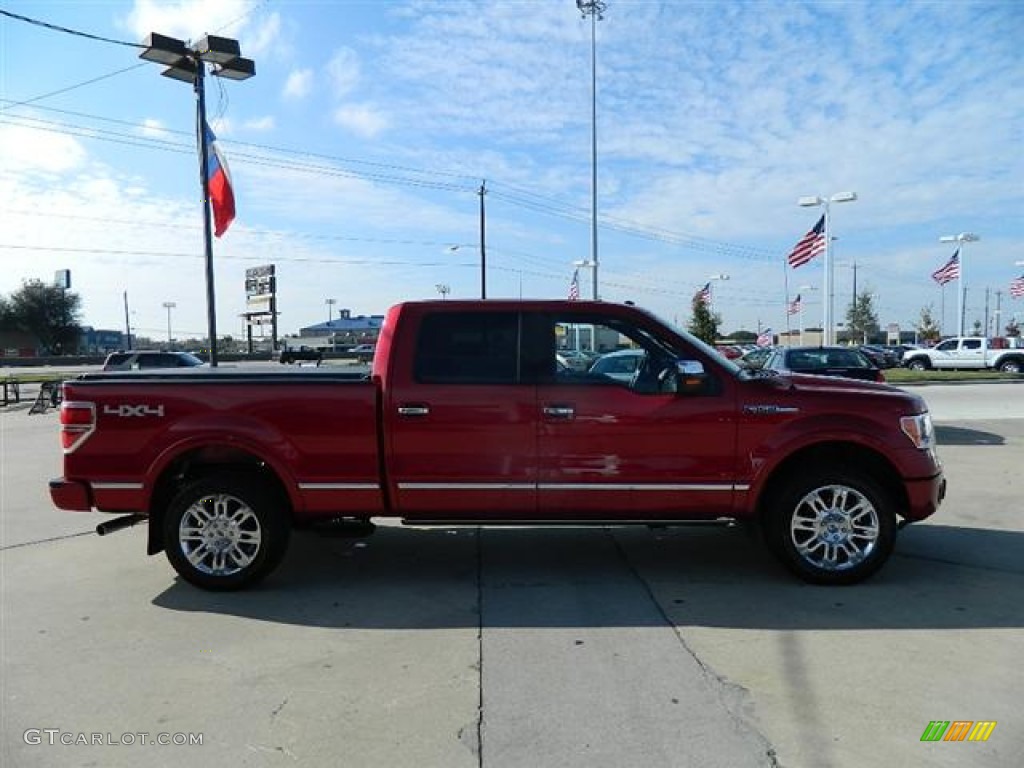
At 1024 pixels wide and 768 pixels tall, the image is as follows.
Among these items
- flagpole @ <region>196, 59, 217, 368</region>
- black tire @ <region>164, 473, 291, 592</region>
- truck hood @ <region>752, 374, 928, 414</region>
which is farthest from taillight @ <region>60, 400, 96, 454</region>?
flagpole @ <region>196, 59, 217, 368</region>

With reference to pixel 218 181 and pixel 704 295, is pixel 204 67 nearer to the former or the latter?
pixel 218 181

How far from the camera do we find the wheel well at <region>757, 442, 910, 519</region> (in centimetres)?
523

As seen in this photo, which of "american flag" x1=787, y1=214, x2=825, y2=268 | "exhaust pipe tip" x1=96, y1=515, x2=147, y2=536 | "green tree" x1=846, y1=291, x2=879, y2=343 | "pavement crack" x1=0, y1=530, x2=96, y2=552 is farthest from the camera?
"green tree" x1=846, y1=291, x2=879, y2=343

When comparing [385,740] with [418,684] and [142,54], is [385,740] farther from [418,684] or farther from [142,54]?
[142,54]

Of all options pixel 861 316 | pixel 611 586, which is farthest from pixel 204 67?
pixel 861 316

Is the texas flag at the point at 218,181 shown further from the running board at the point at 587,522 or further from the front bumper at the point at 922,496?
the front bumper at the point at 922,496

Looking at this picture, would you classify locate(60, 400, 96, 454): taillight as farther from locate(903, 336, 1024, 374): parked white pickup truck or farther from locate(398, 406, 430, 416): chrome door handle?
locate(903, 336, 1024, 374): parked white pickup truck

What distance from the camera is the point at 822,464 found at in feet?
17.2

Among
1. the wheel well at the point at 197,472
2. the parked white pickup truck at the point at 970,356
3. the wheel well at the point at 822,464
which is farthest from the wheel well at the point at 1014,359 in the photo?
the wheel well at the point at 197,472

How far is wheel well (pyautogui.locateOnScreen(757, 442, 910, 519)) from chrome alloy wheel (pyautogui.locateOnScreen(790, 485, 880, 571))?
0.18 meters

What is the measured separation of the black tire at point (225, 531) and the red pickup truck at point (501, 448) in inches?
0.4

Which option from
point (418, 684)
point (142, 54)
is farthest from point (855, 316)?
point (418, 684)

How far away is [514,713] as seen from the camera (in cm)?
353

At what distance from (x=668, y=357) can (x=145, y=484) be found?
3.65 metres
